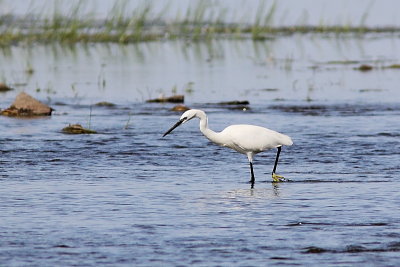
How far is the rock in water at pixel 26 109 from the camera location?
1966 centimetres

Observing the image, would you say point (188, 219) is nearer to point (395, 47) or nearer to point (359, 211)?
point (359, 211)

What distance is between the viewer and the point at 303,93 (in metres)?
24.0

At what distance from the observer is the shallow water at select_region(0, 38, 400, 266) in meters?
8.82

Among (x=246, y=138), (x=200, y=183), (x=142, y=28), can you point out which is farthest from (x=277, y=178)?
(x=142, y=28)

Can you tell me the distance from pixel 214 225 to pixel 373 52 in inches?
1068

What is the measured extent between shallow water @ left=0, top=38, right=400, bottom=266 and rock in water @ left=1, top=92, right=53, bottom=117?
0.33 m

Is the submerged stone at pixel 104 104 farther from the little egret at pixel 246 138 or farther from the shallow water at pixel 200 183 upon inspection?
the little egret at pixel 246 138

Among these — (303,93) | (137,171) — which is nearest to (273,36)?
(303,93)

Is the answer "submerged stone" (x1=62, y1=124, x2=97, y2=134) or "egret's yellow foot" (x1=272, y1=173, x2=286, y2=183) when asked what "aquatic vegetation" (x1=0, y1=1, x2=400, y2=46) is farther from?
"egret's yellow foot" (x1=272, y1=173, x2=286, y2=183)

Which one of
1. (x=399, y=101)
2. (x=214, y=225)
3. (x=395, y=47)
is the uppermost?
(x=395, y=47)

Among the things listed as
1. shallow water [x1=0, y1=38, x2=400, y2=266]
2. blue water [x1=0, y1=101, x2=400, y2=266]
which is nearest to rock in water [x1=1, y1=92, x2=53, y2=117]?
shallow water [x1=0, y1=38, x2=400, y2=266]

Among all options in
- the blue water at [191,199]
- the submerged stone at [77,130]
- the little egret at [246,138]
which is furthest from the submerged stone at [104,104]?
the little egret at [246,138]

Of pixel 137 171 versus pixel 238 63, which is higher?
pixel 238 63

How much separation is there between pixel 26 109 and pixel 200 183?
7872 mm
